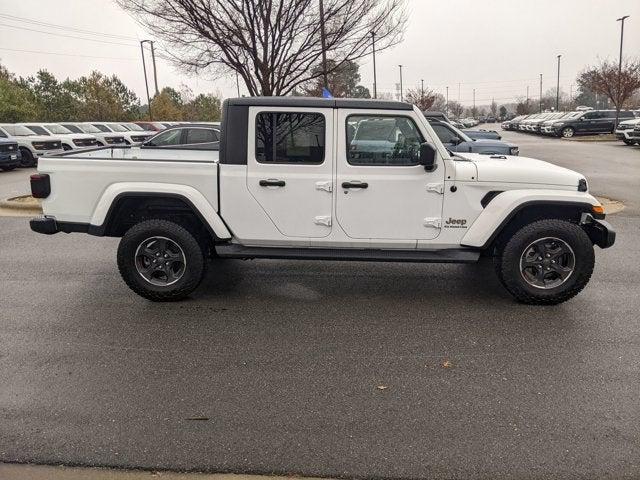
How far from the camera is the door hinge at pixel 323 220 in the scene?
4.83m

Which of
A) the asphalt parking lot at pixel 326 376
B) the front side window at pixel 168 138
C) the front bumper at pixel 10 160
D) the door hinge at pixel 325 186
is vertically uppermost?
the front side window at pixel 168 138

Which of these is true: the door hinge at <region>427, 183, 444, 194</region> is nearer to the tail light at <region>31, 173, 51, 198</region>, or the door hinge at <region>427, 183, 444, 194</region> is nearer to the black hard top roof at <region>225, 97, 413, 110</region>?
the black hard top roof at <region>225, 97, 413, 110</region>

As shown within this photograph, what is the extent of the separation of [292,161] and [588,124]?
115ft

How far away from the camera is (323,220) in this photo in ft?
15.9

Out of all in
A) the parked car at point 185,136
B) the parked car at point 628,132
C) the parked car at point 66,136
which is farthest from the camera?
the parked car at point 628,132

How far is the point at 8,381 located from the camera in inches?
139

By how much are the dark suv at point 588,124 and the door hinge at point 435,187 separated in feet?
109

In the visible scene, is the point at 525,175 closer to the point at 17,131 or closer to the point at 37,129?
the point at 17,131

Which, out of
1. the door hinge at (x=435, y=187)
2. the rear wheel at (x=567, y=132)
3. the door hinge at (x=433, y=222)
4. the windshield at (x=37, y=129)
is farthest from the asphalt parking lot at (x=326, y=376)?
the rear wheel at (x=567, y=132)

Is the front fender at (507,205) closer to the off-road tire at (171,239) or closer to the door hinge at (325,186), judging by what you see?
the door hinge at (325,186)

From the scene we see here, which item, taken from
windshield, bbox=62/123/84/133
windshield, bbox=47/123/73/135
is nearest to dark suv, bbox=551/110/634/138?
windshield, bbox=62/123/84/133

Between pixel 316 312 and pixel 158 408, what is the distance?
6.21 feet

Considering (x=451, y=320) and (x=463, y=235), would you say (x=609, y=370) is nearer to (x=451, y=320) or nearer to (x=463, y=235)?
(x=451, y=320)

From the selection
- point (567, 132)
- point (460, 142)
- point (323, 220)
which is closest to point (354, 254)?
point (323, 220)
